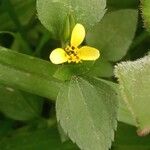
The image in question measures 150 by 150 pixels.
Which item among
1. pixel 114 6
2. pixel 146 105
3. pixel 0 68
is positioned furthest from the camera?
pixel 114 6

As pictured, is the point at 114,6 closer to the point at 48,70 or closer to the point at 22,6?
the point at 22,6

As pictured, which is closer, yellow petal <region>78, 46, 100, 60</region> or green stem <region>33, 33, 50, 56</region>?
yellow petal <region>78, 46, 100, 60</region>

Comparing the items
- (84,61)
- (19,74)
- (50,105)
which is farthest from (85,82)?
(50,105)

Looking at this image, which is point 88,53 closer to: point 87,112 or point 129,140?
point 87,112

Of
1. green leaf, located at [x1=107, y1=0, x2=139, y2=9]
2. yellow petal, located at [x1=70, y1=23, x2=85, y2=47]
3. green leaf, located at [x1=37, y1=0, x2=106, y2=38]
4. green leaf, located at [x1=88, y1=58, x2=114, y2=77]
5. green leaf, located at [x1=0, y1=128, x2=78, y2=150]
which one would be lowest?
green leaf, located at [x1=0, y1=128, x2=78, y2=150]

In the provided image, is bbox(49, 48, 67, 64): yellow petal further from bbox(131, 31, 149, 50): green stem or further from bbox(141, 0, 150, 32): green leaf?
bbox(131, 31, 149, 50): green stem

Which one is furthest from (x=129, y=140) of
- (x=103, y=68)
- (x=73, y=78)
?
(x=73, y=78)

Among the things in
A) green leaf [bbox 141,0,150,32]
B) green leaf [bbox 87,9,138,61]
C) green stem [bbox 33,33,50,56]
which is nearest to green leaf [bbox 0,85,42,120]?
green stem [bbox 33,33,50,56]
